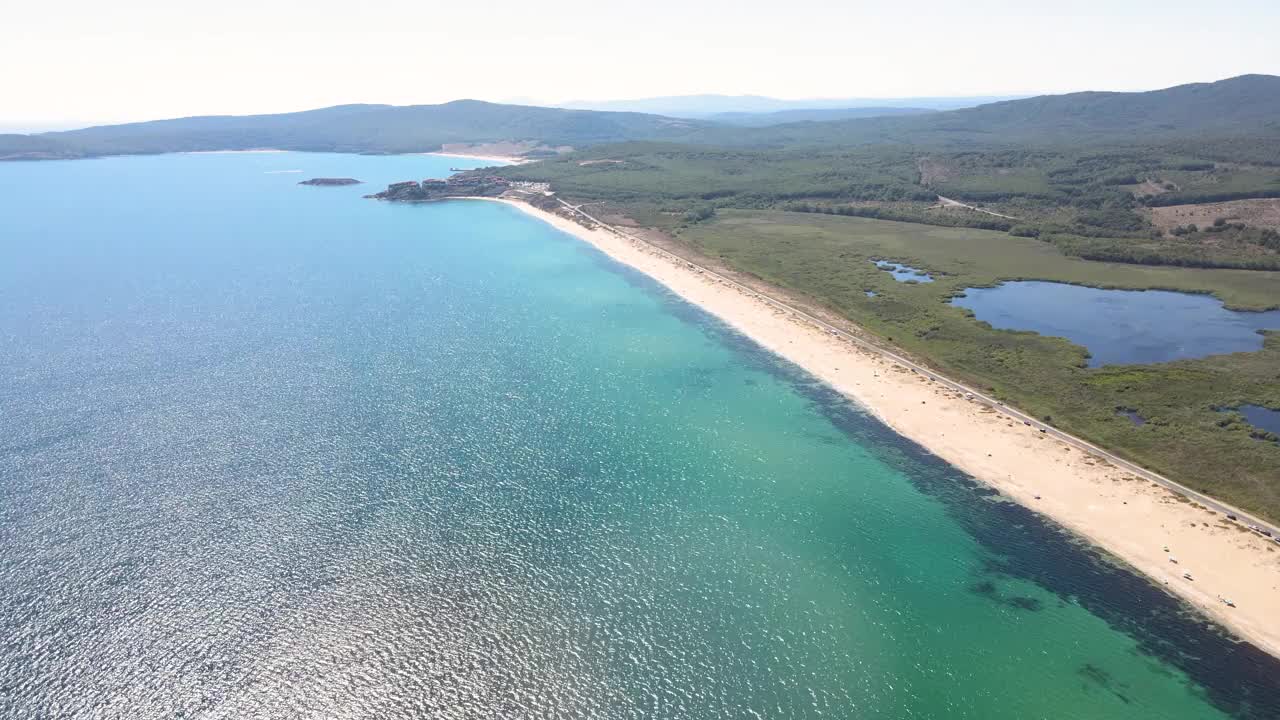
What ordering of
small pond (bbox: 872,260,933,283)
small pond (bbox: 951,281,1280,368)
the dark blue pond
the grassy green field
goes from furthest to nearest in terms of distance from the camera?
small pond (bbox: 872,260,933,283), small pond (bbox: 951,281,1280,368), the dark blue pond, the grassy green field

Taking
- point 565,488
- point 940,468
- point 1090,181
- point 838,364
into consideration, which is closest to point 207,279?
point 565,488

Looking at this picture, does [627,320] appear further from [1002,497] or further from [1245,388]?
[1245,388]

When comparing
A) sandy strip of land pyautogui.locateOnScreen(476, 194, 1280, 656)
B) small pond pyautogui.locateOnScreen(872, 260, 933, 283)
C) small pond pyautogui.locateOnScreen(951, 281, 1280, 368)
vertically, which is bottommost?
sandy strip of land pyautogui.locateOnScreen(476, 194, 1280, 656)

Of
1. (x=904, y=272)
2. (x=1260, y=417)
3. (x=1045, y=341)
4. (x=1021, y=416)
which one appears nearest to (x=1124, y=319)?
(x=1045, y=341)

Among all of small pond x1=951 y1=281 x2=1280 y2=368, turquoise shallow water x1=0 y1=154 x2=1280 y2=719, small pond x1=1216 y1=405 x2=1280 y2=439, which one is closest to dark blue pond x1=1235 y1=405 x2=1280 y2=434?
small pond x1=1216 y1=405 x2=1280 y2=439

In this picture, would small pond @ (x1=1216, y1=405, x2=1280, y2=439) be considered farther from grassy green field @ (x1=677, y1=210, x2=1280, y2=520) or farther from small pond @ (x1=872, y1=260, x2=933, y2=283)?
small pond @ (x1=872, y1=260, x2=933, y2=283)

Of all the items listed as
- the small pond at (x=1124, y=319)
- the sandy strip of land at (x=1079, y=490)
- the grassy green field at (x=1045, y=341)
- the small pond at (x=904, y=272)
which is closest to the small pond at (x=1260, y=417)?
the grassy green field at (x=1045, y=341)
